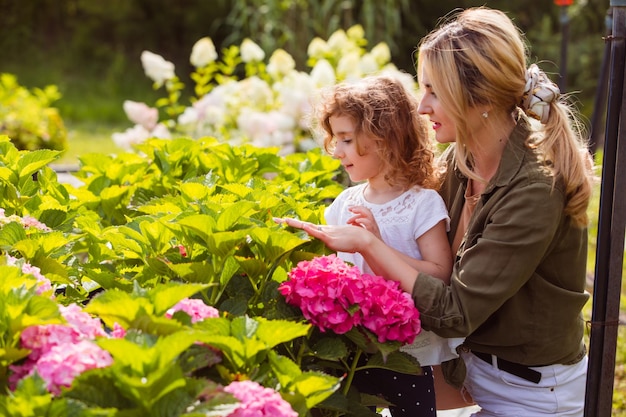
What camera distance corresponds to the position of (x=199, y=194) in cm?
246

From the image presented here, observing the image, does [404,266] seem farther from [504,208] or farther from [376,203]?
[376,203]

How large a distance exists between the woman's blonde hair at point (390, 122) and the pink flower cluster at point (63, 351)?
1152 mm

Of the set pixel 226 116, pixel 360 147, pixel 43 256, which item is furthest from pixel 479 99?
pixel 226 116

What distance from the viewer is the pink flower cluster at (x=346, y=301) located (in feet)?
6.03

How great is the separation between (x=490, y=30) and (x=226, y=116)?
10.5 ft

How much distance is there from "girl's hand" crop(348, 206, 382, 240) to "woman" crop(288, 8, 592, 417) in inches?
7.1

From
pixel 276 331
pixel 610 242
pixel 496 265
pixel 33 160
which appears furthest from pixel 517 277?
pixel 33 160

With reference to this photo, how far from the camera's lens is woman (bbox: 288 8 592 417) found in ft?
6.93

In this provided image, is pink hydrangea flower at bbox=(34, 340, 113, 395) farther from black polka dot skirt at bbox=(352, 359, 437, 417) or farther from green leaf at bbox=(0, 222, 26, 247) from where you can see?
black polka dot skirt at bbox=(352, 359, 437, 417)

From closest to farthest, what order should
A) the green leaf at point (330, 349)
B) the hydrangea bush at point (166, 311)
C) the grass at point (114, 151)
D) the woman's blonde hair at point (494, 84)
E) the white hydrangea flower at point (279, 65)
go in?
the hydrangea bush at point (166, 311) → the green leaf at point (330, 349) → the woman's blonde hair at point (494, 84) → the grass at point (114, 151) → the white hydrangea flower at point (279, 65)

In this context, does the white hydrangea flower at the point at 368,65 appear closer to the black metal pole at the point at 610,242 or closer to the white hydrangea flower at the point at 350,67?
the white hydrangea flower at the point at 350,67

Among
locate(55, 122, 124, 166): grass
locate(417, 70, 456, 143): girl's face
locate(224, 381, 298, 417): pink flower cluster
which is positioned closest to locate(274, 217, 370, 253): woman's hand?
locate(417, 70, 456, 143): girl's face

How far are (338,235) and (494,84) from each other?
56 cm

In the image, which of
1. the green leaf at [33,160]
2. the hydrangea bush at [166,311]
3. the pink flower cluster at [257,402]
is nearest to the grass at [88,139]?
the green leaf at [33,160]
